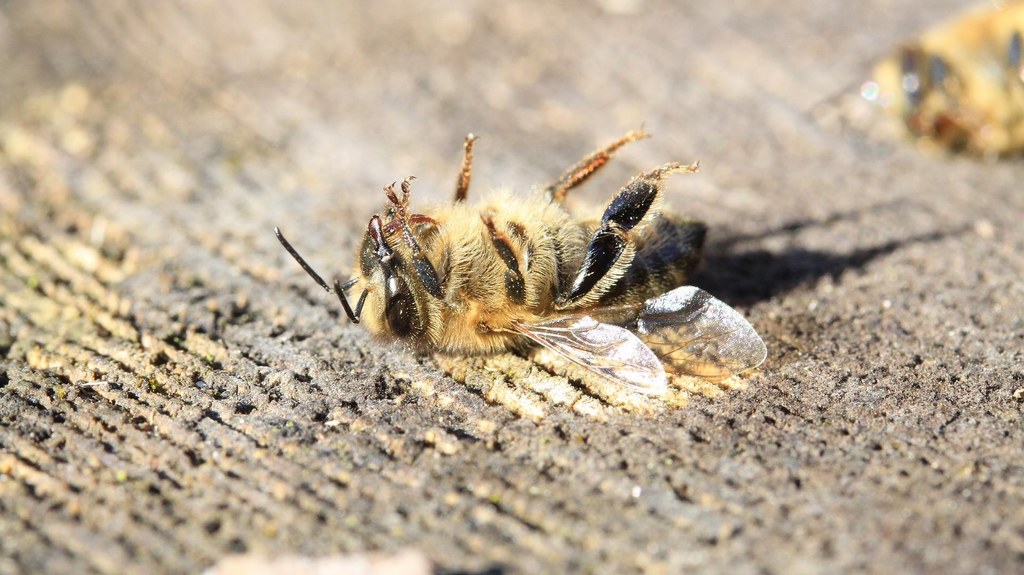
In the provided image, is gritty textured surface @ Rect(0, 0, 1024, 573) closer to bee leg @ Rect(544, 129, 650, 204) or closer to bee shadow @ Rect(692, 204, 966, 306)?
bee shadow @ Rect(692, 204, 966, 306)

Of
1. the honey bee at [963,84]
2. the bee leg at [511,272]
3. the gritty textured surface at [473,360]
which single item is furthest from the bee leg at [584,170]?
the honey bee at [963,84]

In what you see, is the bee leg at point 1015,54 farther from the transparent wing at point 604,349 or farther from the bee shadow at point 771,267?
the transparent wing at point 604,349

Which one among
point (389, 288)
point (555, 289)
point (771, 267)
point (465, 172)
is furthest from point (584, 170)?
point (389, 288)

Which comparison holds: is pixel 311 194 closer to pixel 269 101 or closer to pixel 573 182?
pixel 269 101

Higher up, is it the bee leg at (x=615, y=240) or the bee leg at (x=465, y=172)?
the bee leg at (x=465, y=172)

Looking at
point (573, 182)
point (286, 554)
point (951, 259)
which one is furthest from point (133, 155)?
point (951, 259)

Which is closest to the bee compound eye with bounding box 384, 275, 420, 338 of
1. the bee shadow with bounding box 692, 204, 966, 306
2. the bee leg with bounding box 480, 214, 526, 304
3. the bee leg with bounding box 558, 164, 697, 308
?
the bee leg with bounding box 480, 214, 526, 304
